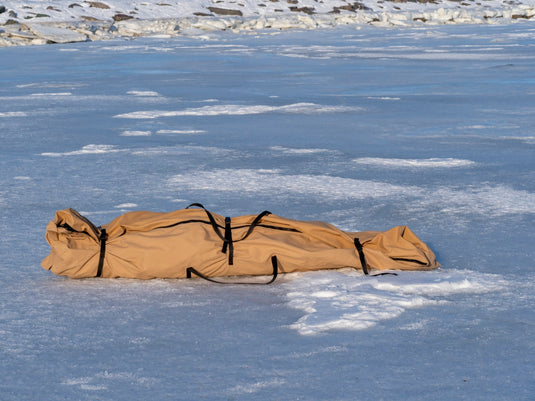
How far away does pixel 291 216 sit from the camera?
514 centimetres

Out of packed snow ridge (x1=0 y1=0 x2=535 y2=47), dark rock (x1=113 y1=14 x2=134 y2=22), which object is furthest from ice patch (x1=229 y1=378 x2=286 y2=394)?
dark rock (x1=113 y1=14 x2=134 y2=22)

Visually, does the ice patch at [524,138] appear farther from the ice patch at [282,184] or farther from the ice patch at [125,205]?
the ice patch at [125,205]

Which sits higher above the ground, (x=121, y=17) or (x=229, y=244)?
(x=229, y=244)

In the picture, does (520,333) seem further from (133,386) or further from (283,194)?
(283,194)

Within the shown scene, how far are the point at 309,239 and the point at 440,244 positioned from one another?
847mm

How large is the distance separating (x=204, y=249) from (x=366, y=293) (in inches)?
30.5

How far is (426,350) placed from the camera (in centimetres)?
295

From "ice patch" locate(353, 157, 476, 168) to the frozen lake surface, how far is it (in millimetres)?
25

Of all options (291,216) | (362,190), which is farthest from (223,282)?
(362,190)

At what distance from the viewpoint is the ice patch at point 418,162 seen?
22.2 ft

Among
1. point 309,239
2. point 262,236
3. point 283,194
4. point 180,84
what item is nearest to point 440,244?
point 309,239

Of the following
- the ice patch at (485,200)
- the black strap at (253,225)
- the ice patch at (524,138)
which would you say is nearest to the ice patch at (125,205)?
the black strap at (253,225)

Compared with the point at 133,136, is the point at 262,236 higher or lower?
higher

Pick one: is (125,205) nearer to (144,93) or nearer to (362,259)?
(362,259)
